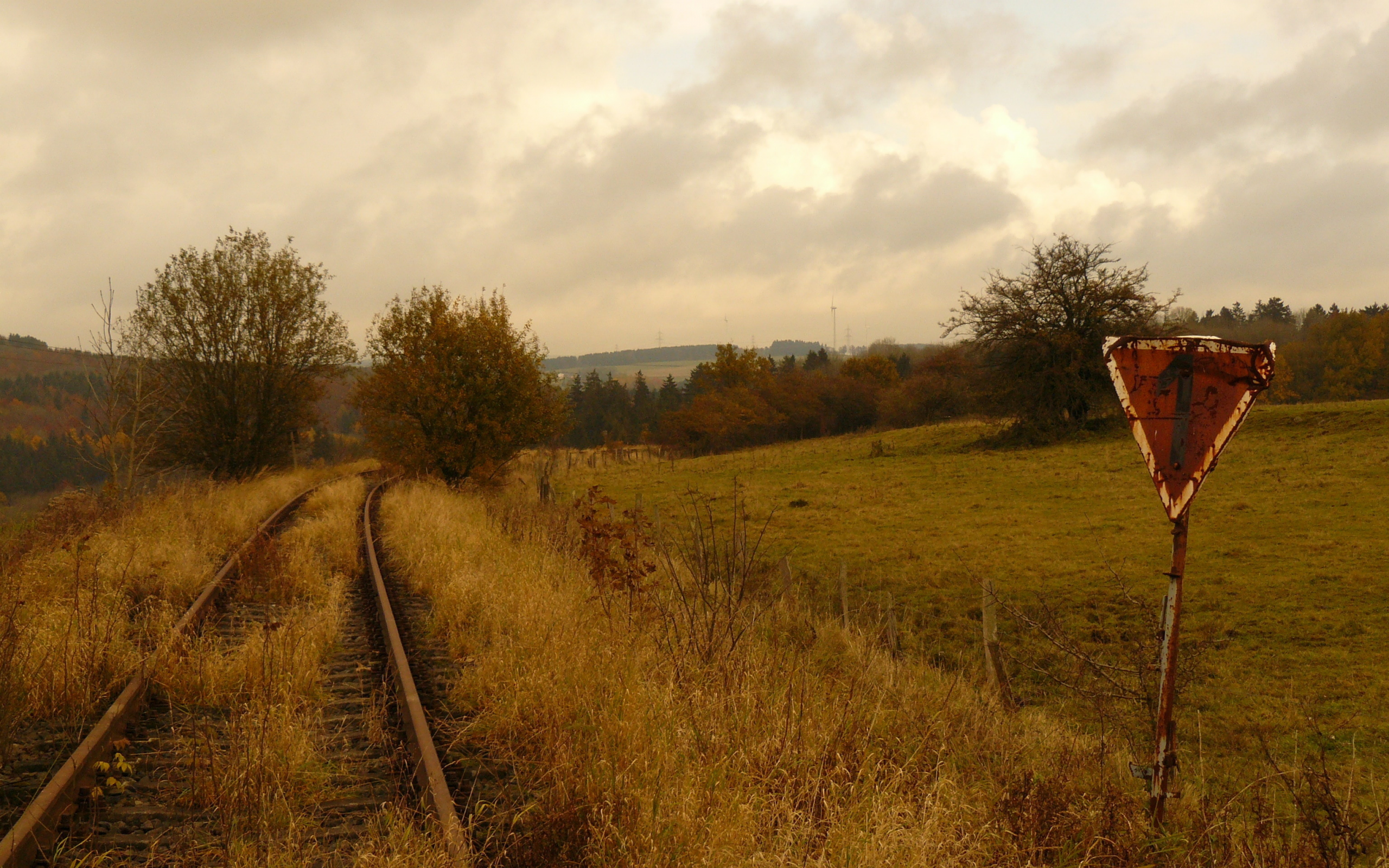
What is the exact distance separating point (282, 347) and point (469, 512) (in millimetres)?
17195

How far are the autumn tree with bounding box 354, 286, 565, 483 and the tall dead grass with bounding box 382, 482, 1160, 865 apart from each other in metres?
18.5

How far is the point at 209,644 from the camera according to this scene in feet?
22.6

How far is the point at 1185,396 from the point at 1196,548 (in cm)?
1622

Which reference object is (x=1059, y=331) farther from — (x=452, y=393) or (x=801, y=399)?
(x=801, y=399)

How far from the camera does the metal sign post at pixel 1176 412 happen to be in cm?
368

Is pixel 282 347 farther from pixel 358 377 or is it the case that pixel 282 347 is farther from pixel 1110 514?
pixel 1110 514

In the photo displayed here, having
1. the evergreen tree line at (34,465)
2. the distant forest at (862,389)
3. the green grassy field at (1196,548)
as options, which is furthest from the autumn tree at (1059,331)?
the evergreen tree line at (34,465)

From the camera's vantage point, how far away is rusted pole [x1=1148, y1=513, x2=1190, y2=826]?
12.2 feet

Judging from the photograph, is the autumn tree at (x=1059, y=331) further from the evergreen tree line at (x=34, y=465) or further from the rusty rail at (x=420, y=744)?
the evergreen tree line at (x=34, y=465)

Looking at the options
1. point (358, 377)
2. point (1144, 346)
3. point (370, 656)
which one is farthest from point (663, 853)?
A: point (358, 377)

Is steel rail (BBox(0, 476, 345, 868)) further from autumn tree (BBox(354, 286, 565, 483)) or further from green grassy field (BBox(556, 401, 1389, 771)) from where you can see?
autumn tree (BBox(354, 286, 565, 483))

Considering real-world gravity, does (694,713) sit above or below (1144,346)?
below

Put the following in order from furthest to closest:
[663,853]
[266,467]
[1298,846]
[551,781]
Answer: [266,467] → [551,781] → [1298,846] → [663,853]

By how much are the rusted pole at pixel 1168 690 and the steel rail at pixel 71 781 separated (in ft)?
17.1
